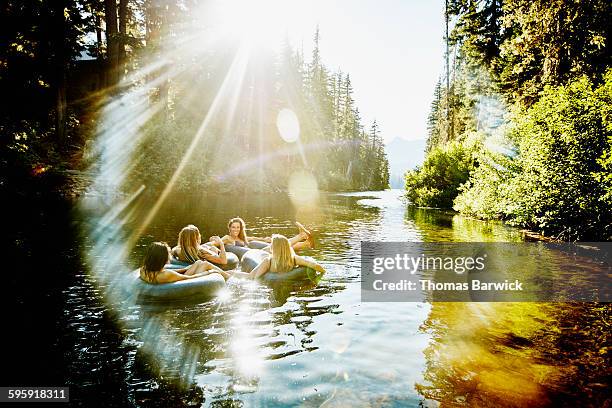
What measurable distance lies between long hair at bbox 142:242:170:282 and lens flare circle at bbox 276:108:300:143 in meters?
48.8

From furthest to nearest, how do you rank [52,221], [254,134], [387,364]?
1. [254,134]
2. [52,221]
3. [387,364]

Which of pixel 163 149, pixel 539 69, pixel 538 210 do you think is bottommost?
pixel 538 210

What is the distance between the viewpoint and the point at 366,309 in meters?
7.82

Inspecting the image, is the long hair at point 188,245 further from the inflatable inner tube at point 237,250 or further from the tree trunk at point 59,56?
the tree trunk at point 59,56

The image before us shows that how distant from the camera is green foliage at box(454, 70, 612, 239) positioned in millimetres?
12166

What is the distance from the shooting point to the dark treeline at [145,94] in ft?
78.6

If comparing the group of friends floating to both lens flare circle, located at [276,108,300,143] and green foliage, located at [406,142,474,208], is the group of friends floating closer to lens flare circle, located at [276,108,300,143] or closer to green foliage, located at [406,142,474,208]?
green foliage, located at [406,142,474,208]

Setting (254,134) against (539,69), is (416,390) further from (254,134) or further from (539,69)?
(254,134)

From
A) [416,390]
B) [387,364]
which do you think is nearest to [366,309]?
[387,364]

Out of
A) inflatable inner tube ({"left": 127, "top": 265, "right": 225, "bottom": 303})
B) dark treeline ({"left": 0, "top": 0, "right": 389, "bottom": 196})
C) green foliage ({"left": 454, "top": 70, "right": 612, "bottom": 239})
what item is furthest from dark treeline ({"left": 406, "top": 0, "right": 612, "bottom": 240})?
dark treeline ({"left": 0, "top": 0, "right": 389, "bottom": 196})

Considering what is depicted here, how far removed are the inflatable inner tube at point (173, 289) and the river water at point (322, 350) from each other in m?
0.26

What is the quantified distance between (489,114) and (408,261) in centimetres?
2515

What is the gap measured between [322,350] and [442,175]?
3006 cm

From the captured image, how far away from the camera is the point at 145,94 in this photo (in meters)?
36.2
